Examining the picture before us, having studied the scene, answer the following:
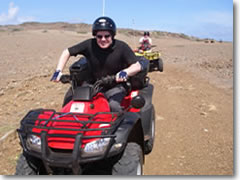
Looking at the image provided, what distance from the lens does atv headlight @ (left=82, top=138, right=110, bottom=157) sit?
7.61ft

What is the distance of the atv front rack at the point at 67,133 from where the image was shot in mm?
2275

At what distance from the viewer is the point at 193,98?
6.94 m

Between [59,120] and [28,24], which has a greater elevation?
[28,24]

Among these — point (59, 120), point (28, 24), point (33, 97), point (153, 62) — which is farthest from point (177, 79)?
point (28, 24)

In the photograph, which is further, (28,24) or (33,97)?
(28,24)

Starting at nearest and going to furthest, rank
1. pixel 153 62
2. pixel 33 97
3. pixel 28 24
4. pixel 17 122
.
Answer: pixel 17 122, pixel 33 97, pixel 153 62, pixel 28 24

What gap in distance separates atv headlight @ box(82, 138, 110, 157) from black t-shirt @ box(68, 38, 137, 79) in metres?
1.48

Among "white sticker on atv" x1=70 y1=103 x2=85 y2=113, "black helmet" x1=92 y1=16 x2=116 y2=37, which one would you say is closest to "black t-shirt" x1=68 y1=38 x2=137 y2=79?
"black helmet" x1=92 y1=16 x2=116 y2=37

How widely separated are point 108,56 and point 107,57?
2 cm

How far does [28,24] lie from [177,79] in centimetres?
Answer: 8078

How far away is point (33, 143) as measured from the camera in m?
2.46

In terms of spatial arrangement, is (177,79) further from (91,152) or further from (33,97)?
(91,152)

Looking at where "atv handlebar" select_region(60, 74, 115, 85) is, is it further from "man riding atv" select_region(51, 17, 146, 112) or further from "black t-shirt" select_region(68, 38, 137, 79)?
"black t-shirt" select_region(68, 38, 137, 79)

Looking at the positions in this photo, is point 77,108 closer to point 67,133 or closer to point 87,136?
point 67,133
